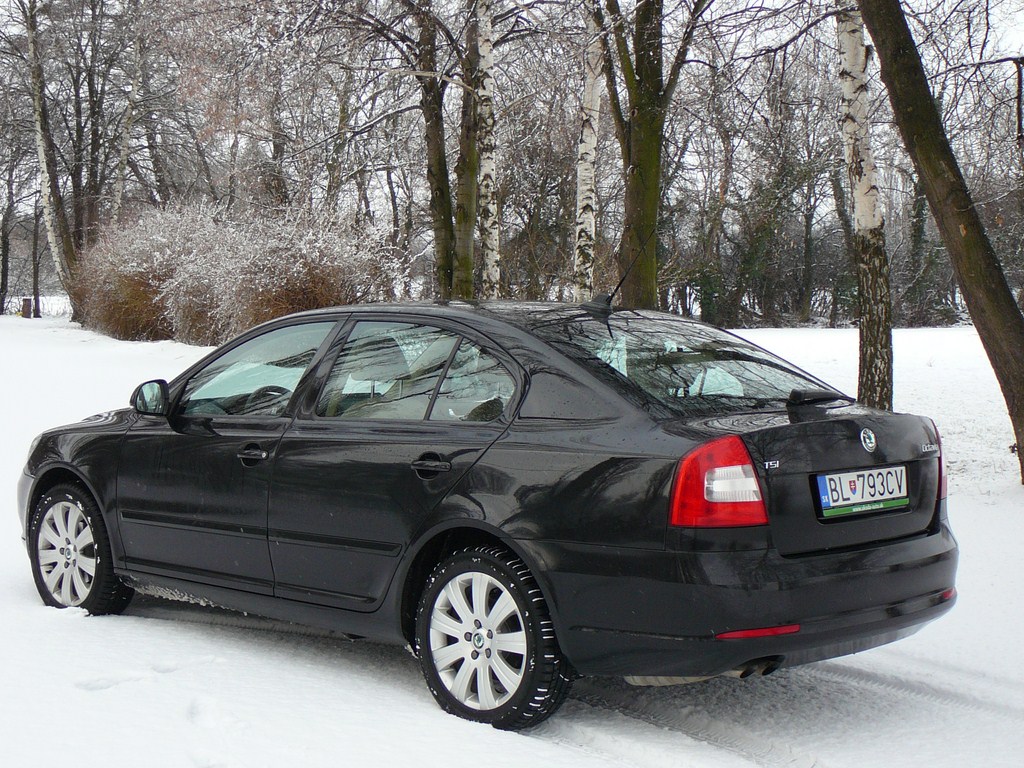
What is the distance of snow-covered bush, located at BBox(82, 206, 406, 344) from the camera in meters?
19.3

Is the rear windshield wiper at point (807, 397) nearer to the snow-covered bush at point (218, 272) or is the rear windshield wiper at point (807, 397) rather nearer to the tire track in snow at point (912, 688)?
the tire track in snow at point (912, 688)

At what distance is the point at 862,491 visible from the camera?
3.82m

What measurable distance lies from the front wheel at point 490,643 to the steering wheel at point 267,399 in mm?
1202

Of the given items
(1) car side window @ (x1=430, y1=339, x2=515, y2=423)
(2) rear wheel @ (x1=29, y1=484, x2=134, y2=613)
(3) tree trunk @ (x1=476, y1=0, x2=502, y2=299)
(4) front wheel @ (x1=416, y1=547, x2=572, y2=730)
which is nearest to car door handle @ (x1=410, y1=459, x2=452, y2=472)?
(1) car side window @ (x1=430, y1=339, x2=515, y2=423)

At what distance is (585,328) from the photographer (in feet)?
14.7

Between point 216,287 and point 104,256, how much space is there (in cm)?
699

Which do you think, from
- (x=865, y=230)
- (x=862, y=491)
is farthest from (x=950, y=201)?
(x=862, y=491)

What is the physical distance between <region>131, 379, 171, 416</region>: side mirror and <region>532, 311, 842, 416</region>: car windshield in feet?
6.60

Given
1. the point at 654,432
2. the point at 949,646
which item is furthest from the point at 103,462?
the point at 949,646

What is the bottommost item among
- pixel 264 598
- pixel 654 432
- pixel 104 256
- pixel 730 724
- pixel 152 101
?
pixel 730 724

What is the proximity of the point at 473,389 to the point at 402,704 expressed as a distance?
4.06 feet

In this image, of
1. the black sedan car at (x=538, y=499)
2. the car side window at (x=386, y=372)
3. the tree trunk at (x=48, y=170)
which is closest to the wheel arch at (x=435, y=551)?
the black sedan car at (x=538, y=499)

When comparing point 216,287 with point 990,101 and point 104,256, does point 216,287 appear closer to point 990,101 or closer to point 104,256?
point 104,256

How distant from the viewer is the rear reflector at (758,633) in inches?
138
